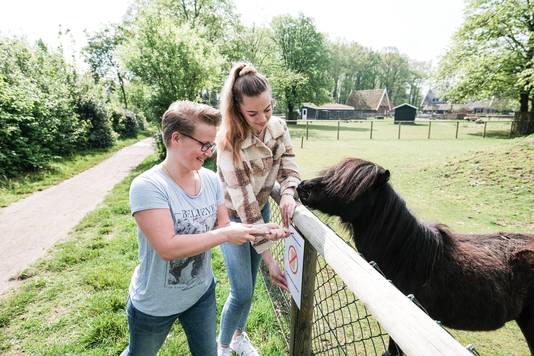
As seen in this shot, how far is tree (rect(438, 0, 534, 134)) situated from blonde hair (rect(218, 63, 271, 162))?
29891 mm

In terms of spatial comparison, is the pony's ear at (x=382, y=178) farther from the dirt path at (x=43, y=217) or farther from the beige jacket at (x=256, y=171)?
the dirt path at (x=43, y=217)

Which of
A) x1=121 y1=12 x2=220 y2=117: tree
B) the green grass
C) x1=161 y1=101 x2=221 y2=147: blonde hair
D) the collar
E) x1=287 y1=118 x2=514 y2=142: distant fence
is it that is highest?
x1=121 y1=12 x2=220 y2=117: tree

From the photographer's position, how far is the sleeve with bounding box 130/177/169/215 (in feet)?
5.09

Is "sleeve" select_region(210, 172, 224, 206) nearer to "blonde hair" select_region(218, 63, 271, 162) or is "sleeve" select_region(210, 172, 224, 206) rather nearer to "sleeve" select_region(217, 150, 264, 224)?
"sleeve" select_region(217, 150, 264, 224)

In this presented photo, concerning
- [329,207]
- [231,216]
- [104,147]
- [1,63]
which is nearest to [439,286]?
[329,207]

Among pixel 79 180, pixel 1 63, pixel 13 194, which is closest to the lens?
pixel 13 194

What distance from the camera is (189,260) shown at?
1879mm

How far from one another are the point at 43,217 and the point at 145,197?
6985 mm

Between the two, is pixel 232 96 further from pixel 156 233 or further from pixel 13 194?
pixel 13 194

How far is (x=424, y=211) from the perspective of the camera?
297 inches

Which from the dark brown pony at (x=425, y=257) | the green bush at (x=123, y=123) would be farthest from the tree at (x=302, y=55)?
the dark brown pony at (x=425, y=257)

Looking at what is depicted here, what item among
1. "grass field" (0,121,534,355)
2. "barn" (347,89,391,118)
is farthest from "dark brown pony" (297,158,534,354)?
"barn" (347,89,391,118)

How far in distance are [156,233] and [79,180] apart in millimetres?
10717

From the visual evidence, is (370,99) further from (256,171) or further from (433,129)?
(256,171)
